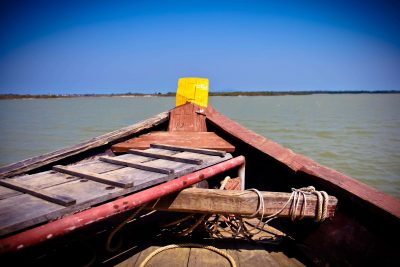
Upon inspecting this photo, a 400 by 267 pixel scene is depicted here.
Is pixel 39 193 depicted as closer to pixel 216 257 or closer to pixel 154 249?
pixel 154 249

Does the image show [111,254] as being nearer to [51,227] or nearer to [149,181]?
[149,181]

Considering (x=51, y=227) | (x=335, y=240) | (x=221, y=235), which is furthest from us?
(x=221, y=235)

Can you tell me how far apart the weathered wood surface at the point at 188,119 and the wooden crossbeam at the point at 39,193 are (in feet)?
6.87

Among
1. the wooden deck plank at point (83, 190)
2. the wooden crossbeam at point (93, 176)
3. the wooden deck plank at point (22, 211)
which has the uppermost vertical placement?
the wooden crossbeam at point (93, 176)

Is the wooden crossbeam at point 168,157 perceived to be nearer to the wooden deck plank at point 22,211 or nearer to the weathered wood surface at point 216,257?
the weathered wood surface at point 216,257

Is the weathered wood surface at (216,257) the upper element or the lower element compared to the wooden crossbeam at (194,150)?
lower

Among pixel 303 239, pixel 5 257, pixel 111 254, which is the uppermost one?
pixel 5 257

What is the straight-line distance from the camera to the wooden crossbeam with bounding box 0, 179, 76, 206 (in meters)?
1.41

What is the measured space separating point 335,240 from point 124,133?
2.48 m

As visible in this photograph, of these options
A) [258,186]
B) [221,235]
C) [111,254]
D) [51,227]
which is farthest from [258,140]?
[51,227]

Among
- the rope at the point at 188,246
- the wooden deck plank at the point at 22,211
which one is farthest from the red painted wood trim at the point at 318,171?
the wooden deck plank at the point at 22,211

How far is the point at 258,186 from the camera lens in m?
3.26

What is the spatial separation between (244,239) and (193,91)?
7.07ft

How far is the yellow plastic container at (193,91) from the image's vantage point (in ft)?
13.0
